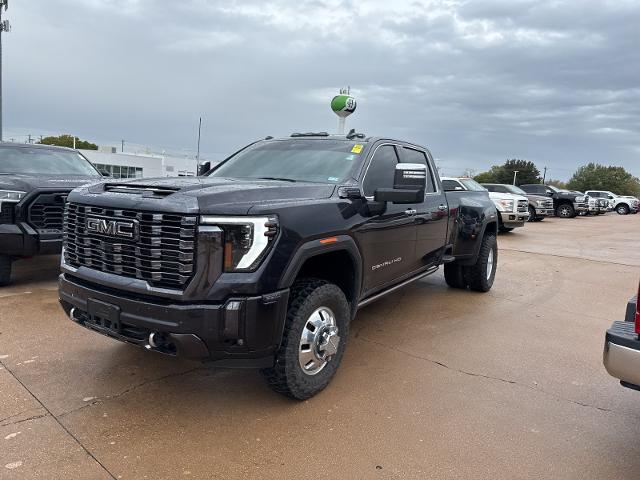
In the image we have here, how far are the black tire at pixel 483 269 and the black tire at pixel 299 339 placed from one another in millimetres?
3762

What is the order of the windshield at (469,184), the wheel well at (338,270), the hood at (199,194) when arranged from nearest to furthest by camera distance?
1. the hood at (199,194)
2. the wheel well at (338,270)
3. the windshield at (469,184)

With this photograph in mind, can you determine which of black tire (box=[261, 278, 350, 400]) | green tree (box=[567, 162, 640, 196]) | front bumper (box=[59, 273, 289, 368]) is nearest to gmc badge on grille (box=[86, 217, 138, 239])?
front bumper (box=[59, 273, 289, 368])

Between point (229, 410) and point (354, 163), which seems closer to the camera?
point (229, 410)

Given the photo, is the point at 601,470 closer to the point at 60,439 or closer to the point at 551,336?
the point at 551,336

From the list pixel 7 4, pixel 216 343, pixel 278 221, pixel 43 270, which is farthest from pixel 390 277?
pixel 7 4

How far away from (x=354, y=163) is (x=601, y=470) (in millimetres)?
2668

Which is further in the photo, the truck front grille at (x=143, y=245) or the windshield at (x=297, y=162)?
the windshield at (x=297, y=162)

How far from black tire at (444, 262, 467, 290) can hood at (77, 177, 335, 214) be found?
3.88m

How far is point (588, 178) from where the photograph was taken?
9125cm

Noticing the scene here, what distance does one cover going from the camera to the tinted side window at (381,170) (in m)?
4.15

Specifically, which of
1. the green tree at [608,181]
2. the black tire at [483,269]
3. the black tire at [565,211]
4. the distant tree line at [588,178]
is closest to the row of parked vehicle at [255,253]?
the black tire at [483,269]

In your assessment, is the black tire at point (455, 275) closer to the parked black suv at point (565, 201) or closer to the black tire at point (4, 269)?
the black tire at point (4, 269)

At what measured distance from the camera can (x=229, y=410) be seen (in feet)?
10.8

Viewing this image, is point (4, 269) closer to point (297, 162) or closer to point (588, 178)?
point (297, 162)
